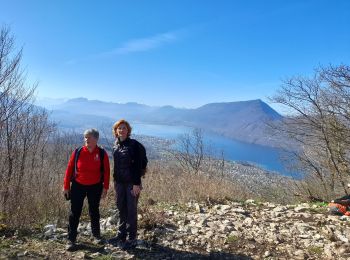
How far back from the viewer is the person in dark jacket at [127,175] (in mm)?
5223

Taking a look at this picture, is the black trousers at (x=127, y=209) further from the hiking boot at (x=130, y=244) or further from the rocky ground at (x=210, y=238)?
the rocky ground at (x=210, y=238)

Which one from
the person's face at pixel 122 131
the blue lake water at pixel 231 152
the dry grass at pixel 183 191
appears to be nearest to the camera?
the person's face at pixel 122 131

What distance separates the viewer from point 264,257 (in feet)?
17.5

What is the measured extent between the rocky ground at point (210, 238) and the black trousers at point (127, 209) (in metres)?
0.29

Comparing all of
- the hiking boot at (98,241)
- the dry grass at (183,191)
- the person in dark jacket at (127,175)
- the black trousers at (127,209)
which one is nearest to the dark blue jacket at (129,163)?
the person in dark jacket at (127,175)

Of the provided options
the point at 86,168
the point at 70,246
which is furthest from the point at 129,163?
the point at 70,246

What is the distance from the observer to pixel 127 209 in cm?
538

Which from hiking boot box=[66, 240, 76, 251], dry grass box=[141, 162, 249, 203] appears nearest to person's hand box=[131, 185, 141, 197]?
hiking boot box=[66, 240, 76, 251]

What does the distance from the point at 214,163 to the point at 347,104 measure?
355 inches

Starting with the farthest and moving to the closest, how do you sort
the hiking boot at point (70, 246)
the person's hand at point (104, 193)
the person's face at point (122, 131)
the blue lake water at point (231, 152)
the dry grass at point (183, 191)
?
the blue lake water at point (231, 152)
the dry grass at point (183, 191)
the person's hand at point (104, 193)
the person's face at point (122, 131)
the hiking boot at point (70, 246)

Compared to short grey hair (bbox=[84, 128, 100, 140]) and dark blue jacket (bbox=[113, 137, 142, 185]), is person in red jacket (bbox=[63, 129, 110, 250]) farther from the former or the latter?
dark blue jacket (bbox=[113, 137, 142, 185])

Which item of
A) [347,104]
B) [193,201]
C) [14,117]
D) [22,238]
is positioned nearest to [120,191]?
[22,238]

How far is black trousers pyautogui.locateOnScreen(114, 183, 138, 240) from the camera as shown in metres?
5.27

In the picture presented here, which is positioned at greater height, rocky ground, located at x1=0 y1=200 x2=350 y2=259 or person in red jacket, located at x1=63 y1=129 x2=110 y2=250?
person in red jacket, located at x1=63 y1=129 x2=110 y2=250
